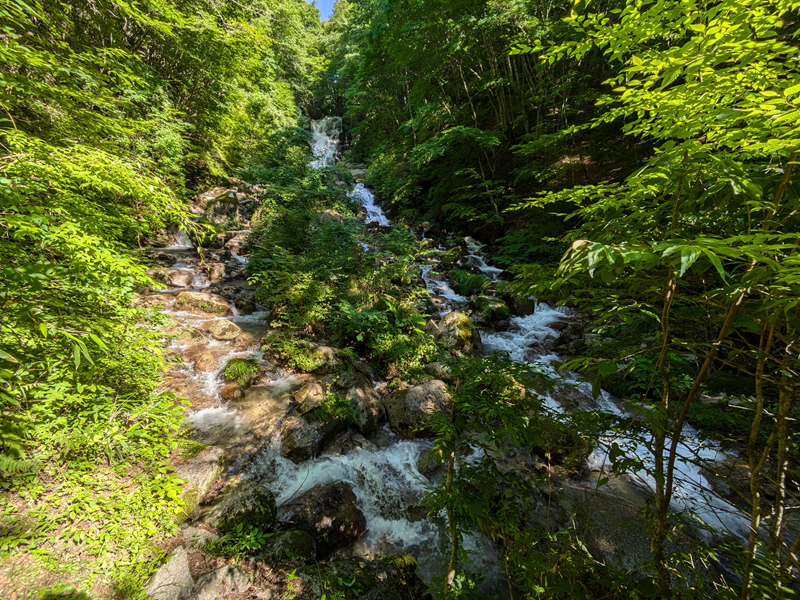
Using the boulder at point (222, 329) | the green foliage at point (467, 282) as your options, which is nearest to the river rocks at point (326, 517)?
the boulder at point (222, 329)

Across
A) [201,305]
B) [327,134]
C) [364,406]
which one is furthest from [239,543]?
[327,134]

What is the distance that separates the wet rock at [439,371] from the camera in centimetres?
561

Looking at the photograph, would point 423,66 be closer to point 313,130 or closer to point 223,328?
point 223,328

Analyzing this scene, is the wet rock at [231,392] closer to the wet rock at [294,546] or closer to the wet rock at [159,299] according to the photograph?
the wet rock at [294,546]

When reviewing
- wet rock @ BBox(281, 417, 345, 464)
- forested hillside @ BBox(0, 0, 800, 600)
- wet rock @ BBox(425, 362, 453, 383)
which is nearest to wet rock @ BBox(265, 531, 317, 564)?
forested hillside @ BBox(0, 0, 800, 600)

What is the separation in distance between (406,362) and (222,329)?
14.1ft

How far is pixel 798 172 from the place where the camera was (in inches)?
48.4

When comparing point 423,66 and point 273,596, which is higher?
point 423,66

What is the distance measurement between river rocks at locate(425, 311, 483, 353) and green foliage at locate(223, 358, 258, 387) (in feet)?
12.8

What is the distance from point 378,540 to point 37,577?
9.55 ft

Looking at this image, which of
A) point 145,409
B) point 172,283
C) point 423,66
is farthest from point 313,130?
point 145,409

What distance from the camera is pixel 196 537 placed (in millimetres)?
2877

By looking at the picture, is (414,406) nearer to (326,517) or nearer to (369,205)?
(326,517)

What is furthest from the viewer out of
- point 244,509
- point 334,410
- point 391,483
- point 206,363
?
point 206,363
